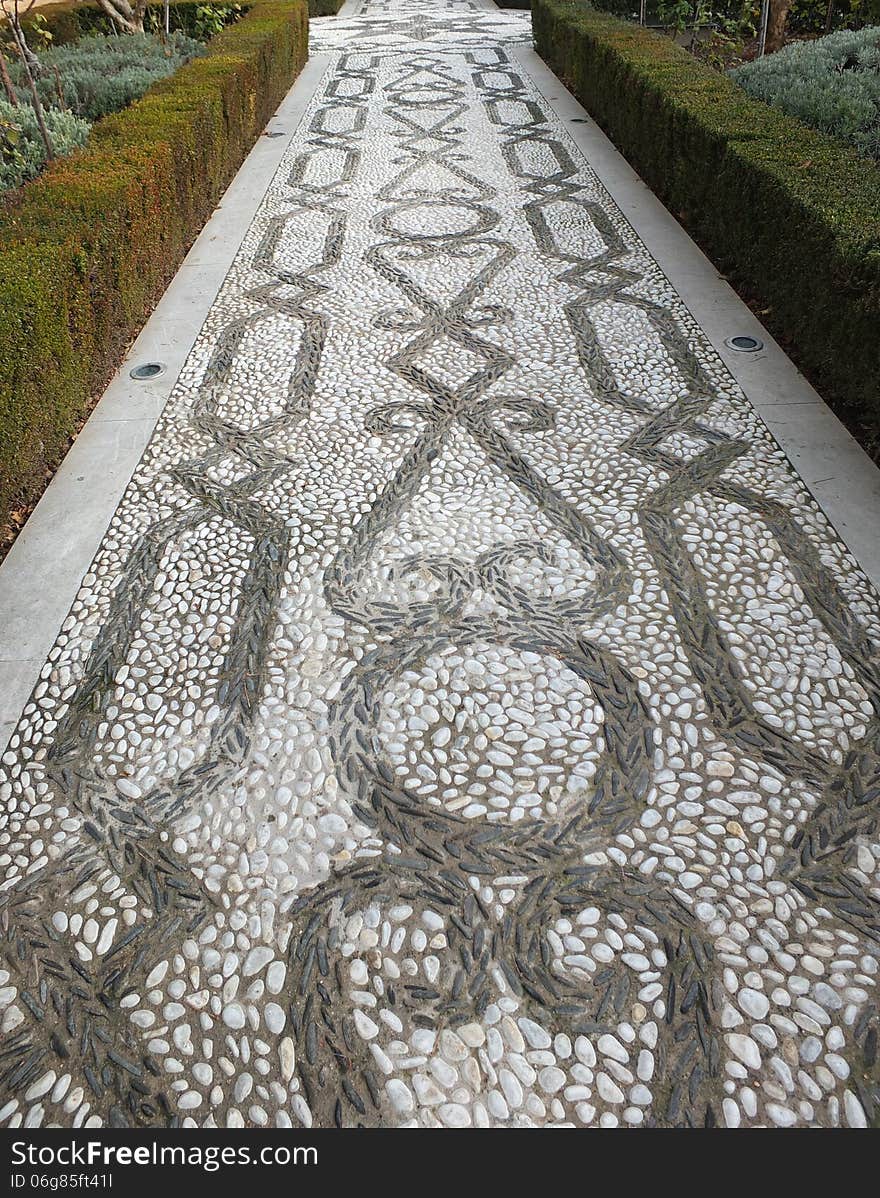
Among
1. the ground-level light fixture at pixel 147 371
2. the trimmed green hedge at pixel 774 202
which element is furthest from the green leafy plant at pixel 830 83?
the ground-level light fixture at pixel 147 371

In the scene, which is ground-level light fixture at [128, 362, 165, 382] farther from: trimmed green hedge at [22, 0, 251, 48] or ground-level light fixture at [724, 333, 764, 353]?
trimmed green hedge at [22, 0, 251, 48]

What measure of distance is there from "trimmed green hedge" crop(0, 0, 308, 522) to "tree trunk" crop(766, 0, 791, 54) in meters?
5.17

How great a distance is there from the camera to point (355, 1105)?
156cm

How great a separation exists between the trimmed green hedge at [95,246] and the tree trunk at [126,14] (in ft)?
13.4

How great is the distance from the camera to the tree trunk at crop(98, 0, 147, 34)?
9.52 meters

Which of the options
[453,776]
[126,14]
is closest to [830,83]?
[453,776]

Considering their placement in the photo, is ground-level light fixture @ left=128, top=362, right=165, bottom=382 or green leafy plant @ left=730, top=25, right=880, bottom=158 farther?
green leafy plant @ left=730, top=25, right=880, bottom=158

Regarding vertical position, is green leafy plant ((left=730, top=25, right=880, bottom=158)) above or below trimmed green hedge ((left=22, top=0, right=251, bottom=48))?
below

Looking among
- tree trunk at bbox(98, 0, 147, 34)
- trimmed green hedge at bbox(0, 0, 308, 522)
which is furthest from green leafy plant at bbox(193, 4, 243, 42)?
trimmed green hedge at bbox(0, 0, 308, 522)

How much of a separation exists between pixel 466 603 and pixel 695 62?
246 inches

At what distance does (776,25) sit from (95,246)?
749cm

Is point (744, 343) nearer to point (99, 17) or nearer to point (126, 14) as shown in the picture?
point (126, 14)

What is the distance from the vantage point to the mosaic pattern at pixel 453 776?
5.30ft

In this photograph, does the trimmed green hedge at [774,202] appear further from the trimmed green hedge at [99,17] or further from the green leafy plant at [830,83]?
the trimmed green hedge at [99,17]
